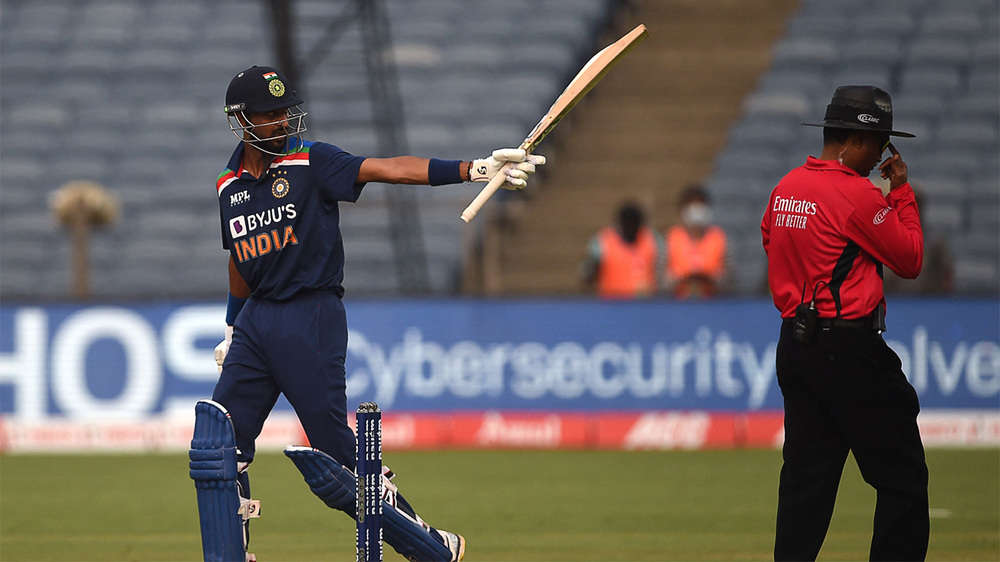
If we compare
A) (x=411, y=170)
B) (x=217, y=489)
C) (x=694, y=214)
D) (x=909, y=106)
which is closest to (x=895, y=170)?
(x=411, y=170)

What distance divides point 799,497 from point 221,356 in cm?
242

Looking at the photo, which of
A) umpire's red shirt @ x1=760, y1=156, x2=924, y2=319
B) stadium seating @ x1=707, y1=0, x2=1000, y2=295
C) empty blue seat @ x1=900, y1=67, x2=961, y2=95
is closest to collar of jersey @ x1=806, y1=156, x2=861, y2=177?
umpire's red shirt @ x1=760, y1=156, x2=924, y2=319

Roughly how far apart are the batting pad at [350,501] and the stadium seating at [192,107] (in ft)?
33.1

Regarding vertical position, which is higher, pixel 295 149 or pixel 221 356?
pixel 295 149

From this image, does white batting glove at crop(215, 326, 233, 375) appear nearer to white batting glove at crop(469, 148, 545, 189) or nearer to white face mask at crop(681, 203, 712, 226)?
white batting glove at crop(469, 148, 545, 189)

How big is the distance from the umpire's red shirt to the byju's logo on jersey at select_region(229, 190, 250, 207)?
2079 millimetres

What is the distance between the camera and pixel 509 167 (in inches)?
221

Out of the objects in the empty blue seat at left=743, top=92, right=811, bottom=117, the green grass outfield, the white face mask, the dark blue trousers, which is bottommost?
A: the green grass outfield

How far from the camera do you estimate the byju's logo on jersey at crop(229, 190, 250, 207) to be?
596 centimetres

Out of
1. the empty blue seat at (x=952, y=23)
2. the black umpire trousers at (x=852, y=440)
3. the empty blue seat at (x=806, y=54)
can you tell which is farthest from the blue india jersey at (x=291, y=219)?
the empty blue seat at (x=952, y=23)

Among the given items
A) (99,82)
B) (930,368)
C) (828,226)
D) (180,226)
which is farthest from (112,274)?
(828,226)

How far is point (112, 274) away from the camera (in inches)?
687

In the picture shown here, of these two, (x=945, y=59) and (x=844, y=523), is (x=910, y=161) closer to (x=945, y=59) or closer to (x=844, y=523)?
(x=945, y=59)

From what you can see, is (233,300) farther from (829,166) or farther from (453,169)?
(829,166)
